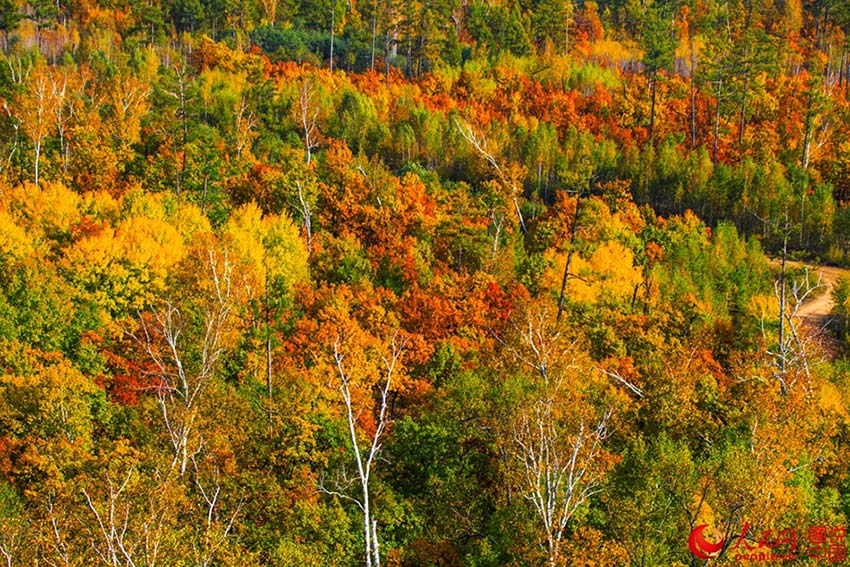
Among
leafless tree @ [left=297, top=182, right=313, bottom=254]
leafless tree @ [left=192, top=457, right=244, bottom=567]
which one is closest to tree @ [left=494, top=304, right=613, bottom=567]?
leafless tree @ [left=192, top=457, right=244, bottom=567]

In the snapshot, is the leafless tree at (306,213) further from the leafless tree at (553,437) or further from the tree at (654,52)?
the tree at (654,52)

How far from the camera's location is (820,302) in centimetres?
6038

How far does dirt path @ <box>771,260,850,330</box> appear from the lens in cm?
5703

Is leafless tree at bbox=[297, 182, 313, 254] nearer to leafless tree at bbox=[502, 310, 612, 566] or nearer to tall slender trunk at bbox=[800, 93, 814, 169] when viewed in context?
leafless tree at bbox=[502, 310, 612, 566]

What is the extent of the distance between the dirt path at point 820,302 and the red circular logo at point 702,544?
96.5 feet

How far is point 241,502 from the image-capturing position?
31594 mm

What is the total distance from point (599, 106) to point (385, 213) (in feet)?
110

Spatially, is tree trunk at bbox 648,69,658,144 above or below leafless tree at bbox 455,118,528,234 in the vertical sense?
above

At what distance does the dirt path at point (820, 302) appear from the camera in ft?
187

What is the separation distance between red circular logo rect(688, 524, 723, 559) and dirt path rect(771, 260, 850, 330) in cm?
2942

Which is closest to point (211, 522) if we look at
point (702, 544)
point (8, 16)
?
point (702, 544)

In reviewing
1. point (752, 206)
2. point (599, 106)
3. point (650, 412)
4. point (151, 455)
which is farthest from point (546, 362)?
point (599, 106)

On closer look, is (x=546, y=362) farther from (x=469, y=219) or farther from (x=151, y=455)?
(x=469, y=219)

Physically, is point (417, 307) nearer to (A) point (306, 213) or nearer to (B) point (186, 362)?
→ (A) point (306, 213)
